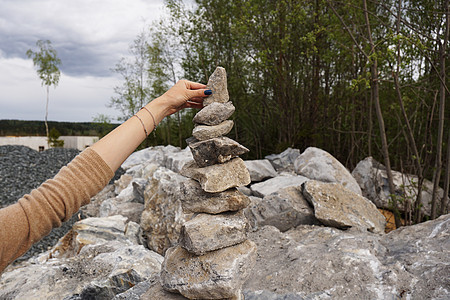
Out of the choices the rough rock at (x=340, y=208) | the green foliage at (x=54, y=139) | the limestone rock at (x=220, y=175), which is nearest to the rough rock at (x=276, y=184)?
the rough rock at (x=340, y=208)

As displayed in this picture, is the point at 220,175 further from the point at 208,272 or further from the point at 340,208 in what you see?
the point at 340,208

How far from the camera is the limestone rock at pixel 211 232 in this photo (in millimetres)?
2271

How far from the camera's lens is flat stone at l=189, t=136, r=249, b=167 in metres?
2.41

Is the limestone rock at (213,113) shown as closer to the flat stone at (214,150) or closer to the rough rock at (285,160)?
the flat stone at (214,150)

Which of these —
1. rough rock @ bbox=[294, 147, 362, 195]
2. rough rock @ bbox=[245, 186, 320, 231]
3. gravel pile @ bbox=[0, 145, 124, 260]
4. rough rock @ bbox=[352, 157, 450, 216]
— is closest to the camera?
rough rock @ bbox=[245, 186, 320, 231]

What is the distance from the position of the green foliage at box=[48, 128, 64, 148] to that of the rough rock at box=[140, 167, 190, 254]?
57.7 feet

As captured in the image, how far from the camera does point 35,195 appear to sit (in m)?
1.53

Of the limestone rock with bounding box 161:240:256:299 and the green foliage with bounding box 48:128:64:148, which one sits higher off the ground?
the green foliage with bounding box 48:128:64:148

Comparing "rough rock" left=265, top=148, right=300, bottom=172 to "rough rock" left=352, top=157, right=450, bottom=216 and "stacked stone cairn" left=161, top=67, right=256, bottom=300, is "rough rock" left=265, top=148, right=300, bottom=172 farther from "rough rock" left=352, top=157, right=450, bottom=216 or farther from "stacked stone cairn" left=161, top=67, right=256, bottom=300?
"stacked stone cairn" left=161, top=67, right=256, bottom=300

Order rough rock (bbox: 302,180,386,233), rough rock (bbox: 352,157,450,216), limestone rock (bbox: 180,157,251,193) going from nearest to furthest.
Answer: limestone rock (bbox: 180,157,251,193) → rough rock (bbox: 302,180,386,233) → rough rock (bbox: 352,157,450,216)

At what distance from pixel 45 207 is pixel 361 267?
7.10ft

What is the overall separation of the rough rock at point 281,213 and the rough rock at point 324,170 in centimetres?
179

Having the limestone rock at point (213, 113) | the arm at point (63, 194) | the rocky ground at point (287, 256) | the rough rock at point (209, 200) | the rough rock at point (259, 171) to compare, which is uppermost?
the limestone rock at point (213, 113)

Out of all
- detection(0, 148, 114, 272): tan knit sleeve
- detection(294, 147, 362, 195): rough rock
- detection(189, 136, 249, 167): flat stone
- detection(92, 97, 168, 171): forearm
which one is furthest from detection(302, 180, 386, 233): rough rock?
detection(0, 148, 114, 272): tan knit sleeve
